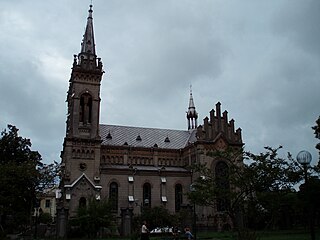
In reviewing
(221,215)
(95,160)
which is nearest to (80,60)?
(95,160)

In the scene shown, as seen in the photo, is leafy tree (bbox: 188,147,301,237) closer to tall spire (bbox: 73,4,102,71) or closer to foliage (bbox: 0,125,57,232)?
foliage (bbox: 0,125,57,232)

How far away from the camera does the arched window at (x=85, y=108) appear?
60531mm

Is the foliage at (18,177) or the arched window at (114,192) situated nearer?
the foliage at (18,177)

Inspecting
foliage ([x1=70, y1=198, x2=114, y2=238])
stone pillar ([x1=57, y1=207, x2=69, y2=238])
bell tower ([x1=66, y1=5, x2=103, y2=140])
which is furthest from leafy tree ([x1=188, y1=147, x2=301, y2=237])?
bell tower ([x1=66, y1=5, x2=103, y2=140])

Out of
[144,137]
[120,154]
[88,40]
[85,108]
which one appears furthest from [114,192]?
[88,40]

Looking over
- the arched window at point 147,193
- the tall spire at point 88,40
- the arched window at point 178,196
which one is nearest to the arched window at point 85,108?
the tall spire at point 88,40

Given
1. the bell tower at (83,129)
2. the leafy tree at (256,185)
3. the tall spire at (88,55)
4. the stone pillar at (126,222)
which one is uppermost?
the tall spire at (88,55)

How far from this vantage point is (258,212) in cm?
3800

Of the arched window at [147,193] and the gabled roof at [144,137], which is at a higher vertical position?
the gabled roof at [144,137]

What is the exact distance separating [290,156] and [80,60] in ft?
123

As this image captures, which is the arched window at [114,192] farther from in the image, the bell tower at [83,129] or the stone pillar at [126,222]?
the stone pillar at [126,222]

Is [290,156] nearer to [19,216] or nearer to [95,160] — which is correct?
[95,160]

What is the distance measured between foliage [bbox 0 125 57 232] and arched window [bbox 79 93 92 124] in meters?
9.07

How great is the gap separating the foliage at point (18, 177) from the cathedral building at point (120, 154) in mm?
4438
